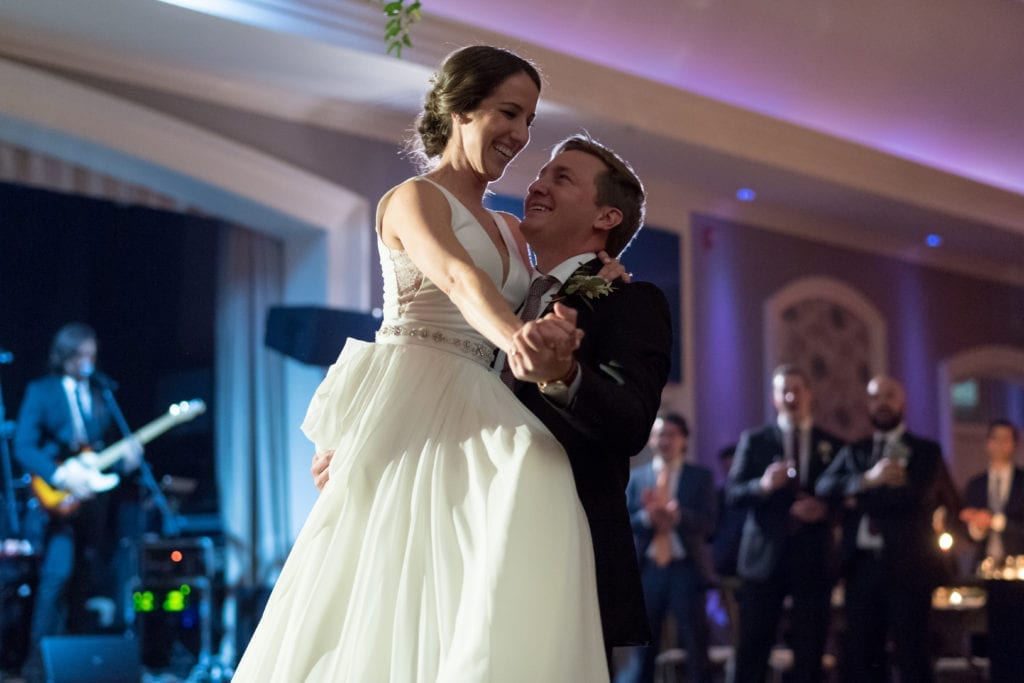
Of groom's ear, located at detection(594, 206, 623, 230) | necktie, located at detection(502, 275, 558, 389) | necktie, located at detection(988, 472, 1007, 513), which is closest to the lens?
necktie, located at detection(502, 275, 558, 389)

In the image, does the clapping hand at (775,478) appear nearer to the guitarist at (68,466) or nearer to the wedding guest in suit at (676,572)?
the wedding guest in suit at (676,572)

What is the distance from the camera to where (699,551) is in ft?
23.1

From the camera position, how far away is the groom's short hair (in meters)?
2.53

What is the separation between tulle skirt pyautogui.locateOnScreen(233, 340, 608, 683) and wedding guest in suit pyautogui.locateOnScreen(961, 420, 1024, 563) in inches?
210

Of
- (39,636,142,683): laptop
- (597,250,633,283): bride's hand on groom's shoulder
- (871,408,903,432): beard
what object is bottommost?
(39,636,142,683): laptop

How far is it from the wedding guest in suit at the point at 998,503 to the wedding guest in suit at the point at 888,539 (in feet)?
2.01

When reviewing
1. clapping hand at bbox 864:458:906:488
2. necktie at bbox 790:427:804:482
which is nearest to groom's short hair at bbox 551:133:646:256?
clapping hand at bbox 864:458:906:488

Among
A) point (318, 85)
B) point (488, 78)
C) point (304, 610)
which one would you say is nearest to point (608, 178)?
point (488, 78)

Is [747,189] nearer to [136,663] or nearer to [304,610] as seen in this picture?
[136,663]

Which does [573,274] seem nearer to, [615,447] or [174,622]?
[615,447]

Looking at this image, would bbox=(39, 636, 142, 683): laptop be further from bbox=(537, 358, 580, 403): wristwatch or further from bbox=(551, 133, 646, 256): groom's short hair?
bbox=(537, 358, 580, 403): wristwatch

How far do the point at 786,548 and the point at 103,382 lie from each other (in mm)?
3767

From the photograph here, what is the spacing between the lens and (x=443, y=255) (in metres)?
2.06

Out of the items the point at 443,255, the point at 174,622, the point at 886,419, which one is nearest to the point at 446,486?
the point at 443,255
